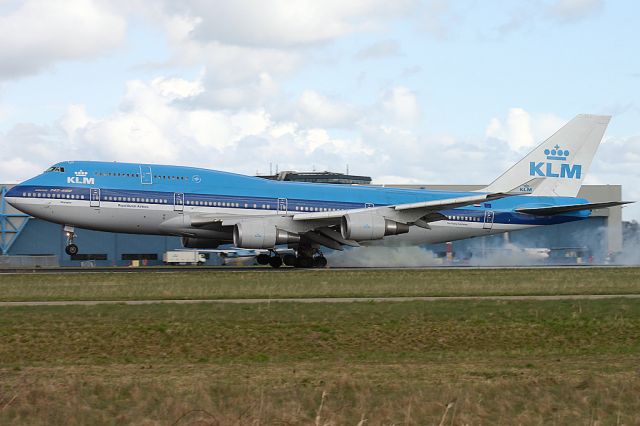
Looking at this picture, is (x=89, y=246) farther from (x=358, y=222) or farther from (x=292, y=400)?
(x=292, y=400)

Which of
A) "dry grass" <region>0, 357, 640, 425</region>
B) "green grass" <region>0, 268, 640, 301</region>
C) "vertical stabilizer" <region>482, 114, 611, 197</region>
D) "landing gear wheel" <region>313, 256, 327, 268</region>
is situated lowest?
"dry grass" <region>0, 357, 640, 425</region>

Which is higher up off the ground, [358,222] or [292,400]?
[358,222]

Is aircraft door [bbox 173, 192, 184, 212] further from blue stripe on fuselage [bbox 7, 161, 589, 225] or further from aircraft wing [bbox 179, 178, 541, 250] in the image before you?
aircraft wing [bbox 179, 178, 541, 250]

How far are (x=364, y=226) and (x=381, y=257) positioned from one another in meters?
12.6

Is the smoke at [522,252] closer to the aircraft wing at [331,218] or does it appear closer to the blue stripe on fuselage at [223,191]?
the blue stripe on fuselage at [223,191]

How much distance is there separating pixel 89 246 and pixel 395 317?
61.3m

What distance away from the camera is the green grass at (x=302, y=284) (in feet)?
101

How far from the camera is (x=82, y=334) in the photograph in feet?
70.6

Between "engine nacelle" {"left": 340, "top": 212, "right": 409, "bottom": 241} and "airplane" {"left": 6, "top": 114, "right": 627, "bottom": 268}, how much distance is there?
5 cm

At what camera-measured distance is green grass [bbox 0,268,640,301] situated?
101 ft

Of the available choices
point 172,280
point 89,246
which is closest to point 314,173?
point 89,246

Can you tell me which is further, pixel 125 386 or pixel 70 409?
pixel 125 386

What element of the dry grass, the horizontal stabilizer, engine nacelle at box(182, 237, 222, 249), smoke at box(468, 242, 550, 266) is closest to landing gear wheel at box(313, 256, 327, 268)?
engine nacelle at box(182, 237, 222, 249)

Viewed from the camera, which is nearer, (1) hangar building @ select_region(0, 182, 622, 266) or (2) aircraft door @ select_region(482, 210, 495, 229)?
(2) aircraft door @ select_region(482, 210, 495, 229)
